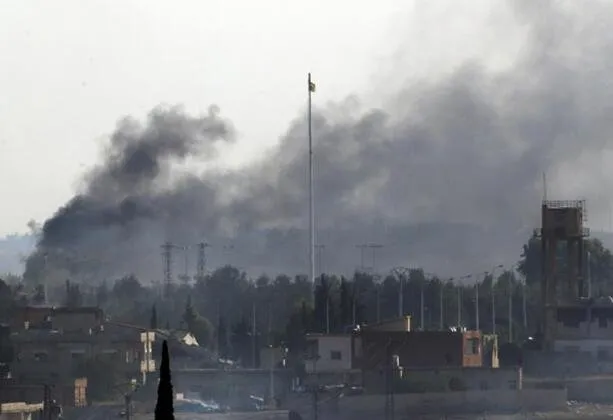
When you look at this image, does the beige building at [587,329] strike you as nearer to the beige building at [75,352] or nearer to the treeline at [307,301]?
the treeline at [307,301]

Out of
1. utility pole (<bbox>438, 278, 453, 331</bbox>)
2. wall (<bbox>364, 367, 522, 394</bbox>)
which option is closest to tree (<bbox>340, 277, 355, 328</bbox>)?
utility pole (<bbox>438, 278, 453, 331</bbox>)

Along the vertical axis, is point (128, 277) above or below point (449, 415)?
above

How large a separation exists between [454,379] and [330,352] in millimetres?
6926

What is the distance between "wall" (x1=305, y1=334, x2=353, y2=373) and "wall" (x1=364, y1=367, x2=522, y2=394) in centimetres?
459

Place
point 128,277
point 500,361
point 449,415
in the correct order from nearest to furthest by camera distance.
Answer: point 449,415, point 500,361, point 128,277

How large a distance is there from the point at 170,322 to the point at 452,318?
59.3 feet

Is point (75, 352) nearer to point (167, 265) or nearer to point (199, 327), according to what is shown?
point (199, 327)

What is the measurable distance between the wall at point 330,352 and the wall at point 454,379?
459 centimetres

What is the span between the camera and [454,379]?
75.5 metres

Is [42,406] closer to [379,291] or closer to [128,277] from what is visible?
[379,291]

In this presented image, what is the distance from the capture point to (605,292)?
12406 centimetres

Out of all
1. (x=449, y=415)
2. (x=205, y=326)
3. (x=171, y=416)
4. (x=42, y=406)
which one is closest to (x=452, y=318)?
(x=205, y=326)

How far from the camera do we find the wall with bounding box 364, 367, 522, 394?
7450cm

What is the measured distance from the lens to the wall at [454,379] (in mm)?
74500
